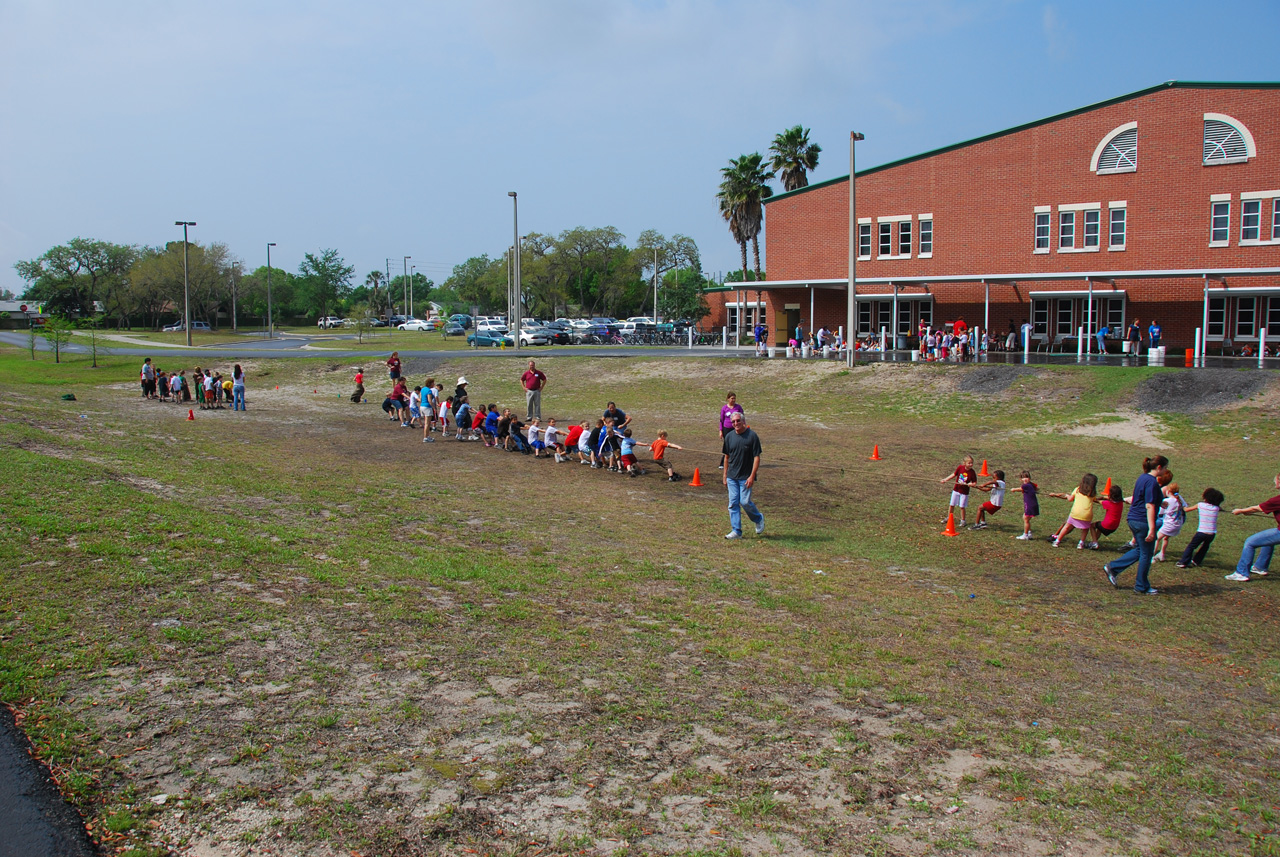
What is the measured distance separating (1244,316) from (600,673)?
3969 cm

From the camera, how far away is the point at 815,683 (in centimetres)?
753

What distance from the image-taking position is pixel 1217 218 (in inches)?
1460

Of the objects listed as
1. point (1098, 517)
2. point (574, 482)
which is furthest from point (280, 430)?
point (1098, 517)

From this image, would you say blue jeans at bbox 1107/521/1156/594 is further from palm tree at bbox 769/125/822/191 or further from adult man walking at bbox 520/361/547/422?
palm tree at bbox 769/125/822/191

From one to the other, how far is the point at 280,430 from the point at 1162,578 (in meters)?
21.3

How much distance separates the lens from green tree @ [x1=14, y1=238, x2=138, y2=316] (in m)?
92.1

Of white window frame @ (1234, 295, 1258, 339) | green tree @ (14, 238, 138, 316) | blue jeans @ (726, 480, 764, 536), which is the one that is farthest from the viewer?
green tree @ (14, 238, 138, 316)

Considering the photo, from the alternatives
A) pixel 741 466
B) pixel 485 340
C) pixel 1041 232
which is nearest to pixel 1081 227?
pixel 1041 232

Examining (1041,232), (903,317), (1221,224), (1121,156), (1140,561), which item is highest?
(1121,156)

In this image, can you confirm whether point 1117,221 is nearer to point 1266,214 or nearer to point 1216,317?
point 1266,214

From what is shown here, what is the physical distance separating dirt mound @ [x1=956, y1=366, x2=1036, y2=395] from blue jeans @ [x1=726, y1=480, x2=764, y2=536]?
19.7 meters

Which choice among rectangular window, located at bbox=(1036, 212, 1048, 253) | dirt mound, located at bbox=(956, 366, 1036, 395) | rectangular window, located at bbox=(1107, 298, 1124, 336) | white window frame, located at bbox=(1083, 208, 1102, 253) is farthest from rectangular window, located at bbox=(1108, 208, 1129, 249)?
dirt mound, located at bbox=(956, 366, 1036, 395)

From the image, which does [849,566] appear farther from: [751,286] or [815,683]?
[751,286]

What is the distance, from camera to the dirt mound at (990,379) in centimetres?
3012
